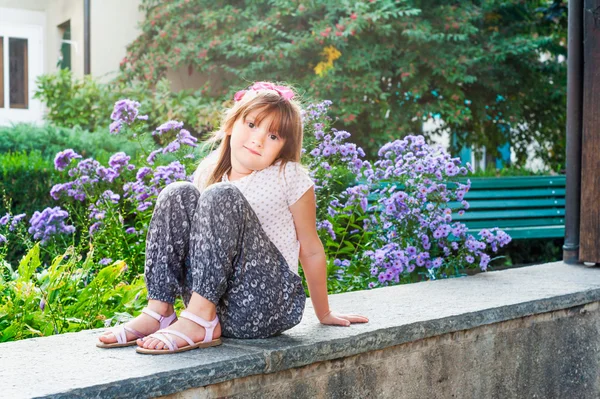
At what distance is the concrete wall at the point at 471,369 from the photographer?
7.96ft

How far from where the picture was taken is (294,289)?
8.34 feet

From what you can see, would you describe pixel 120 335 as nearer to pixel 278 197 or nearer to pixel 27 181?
pixel 278 197

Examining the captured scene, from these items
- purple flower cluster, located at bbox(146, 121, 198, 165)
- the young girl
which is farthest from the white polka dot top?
purple flower cluster, located at bbox(146, 121, 198, 165)

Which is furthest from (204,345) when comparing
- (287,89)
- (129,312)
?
(129,312)

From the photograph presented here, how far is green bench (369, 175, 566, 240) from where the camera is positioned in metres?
6.11

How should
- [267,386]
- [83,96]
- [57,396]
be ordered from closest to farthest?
[57,396] < [267,386] < [83,96]

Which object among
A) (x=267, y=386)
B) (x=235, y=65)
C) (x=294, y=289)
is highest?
(x=235, y=65)

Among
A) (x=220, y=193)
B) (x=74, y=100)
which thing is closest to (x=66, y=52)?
(x=74, y=100)

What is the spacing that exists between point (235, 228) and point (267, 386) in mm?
452

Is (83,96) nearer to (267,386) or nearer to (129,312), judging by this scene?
(129,312)

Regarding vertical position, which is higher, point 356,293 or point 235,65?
point 235,65

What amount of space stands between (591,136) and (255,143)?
2.34m

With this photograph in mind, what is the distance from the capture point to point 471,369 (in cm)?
304

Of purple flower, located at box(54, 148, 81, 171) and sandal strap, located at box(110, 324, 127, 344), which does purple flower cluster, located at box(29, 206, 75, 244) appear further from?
sandal strap, located at box(110, 324, 127, 344)
